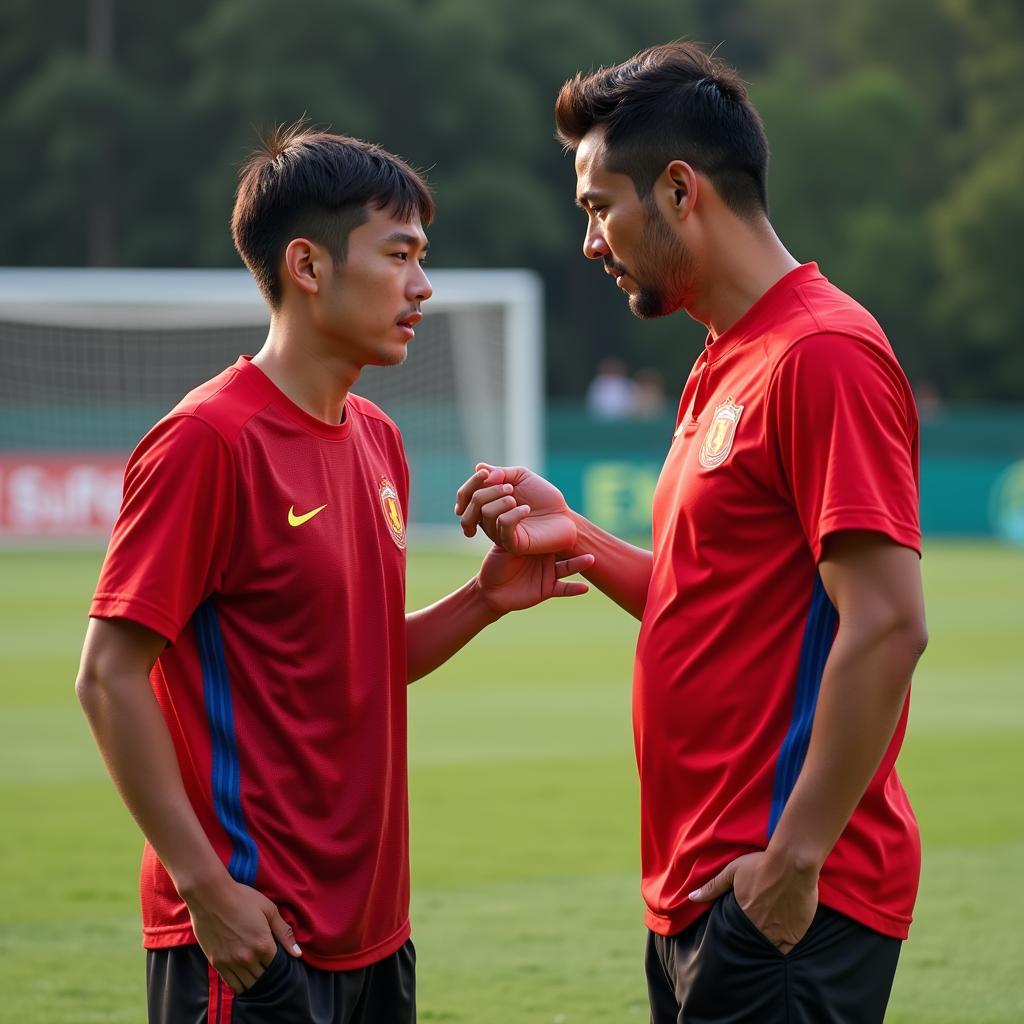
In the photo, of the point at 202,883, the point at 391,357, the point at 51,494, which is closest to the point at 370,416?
the point at 391,357

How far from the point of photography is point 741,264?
324cm

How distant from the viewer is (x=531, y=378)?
23234mm

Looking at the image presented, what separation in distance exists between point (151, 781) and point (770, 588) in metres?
1.13

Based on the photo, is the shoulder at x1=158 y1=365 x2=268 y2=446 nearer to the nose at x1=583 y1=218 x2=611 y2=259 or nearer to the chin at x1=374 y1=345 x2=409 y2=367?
the chin at x1=374 y1=345 x2=409 y2=367

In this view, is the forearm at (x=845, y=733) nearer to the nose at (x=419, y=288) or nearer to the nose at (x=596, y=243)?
the nose at (x=596, y=243)

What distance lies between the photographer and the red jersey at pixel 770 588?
2873 mm

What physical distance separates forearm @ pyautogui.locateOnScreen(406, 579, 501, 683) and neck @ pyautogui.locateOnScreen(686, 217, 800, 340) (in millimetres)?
944

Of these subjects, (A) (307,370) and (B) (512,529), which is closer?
(A) (307,370)

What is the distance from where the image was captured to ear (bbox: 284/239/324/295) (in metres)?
3.42

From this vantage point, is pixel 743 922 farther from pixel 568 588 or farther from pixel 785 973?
pixel 568 588

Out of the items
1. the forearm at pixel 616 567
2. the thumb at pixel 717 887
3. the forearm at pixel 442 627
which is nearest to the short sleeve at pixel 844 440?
the thumb at pixel 717 887

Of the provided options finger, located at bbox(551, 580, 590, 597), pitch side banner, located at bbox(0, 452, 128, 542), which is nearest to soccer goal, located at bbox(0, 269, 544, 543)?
pitch side banner, located at bbox(0, 452, 128, 542)

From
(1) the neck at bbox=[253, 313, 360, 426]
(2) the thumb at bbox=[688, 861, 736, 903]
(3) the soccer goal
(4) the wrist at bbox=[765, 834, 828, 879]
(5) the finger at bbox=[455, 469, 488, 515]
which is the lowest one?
(2) the thumb at bbox=[688, 861, 736, 903]

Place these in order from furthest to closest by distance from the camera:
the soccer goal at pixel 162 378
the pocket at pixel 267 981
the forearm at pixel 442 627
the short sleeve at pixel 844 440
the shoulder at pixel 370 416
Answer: the soccer goal at pixel 162 378 < the forearm at pixel 442 627 < the shoulder at pixel 370 416 < the pocket at pixel 267 981 < the short sleeve at pixel 844 440
